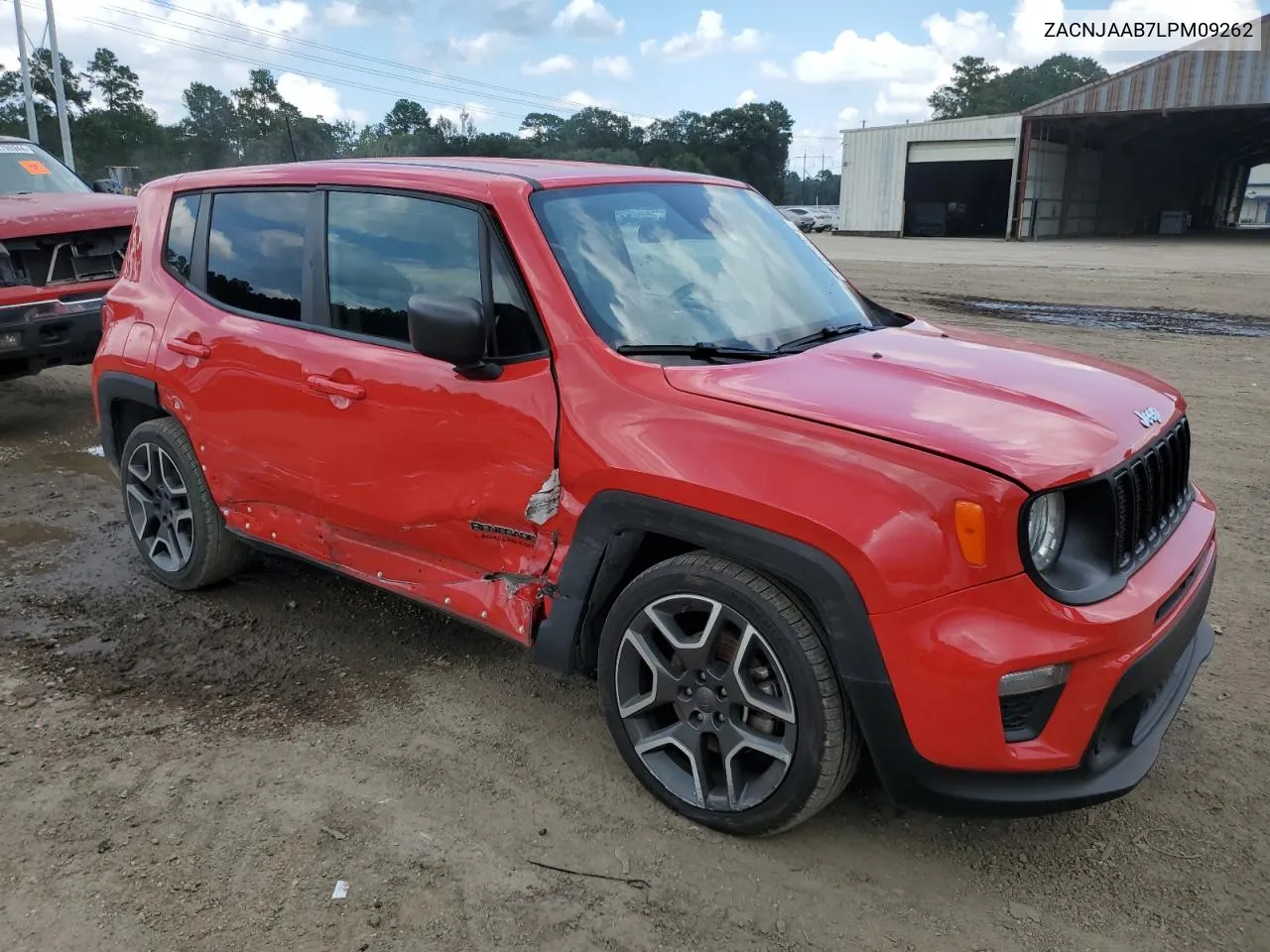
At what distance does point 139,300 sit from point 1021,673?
3.97m

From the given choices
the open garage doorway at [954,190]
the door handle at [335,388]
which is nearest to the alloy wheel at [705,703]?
the door handle at [335,388]

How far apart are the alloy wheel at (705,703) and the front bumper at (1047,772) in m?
0.26

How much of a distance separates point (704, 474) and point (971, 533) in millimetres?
688

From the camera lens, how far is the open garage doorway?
41250 mm

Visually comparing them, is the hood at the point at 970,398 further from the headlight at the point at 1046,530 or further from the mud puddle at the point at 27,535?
the mud puddle at the point at 27,535

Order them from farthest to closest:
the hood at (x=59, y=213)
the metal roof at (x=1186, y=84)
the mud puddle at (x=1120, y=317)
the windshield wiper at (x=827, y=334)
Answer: the metal roof at (x=1186, y=84)
the mud puddle at (x=1120, y=317)
the hood at (x=59, y=213)
the windshield wiper at (x=827, y=334)

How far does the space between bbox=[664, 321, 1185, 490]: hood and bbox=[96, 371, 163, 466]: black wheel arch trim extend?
9.02 ft

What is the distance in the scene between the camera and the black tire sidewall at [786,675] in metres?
2.51

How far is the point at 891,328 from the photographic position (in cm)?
356

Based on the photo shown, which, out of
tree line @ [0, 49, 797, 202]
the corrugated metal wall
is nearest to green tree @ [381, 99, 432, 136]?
tree line @ [0, 49, 797, 202]

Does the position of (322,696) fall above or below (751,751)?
below

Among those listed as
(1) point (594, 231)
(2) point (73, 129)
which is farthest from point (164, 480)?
(2) point (73, 129)

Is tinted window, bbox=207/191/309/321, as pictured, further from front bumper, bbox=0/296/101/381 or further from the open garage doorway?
the open garage doorway

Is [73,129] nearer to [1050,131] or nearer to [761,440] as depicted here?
[1050,131]
